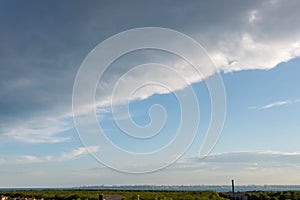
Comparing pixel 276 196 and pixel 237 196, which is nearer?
pixel 276 196

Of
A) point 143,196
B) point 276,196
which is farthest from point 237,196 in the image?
point 143,196

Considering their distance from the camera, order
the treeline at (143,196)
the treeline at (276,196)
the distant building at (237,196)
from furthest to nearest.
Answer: the distant building at (237,196) → the treeline at (276,196) → the treeline at (143,196)

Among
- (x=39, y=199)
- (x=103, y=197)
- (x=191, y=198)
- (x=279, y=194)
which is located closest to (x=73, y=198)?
(x=39, y=199)

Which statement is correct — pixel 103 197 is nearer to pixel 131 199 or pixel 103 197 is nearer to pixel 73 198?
pixel 131 199

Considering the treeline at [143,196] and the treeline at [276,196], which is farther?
the treeline at [276,196]

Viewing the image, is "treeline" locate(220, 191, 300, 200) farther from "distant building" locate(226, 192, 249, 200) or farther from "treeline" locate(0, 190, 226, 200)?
"treeline" locate(0, 190, 226, 200)

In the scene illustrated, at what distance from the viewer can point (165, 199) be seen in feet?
216

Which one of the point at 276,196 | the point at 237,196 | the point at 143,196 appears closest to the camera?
the point at 143,196

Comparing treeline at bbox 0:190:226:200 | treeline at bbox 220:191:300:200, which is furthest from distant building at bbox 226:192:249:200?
treeline at bbox 0:190:226:200

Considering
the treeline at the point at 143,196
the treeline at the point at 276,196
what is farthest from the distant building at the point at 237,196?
the treeline at the point at 143,196

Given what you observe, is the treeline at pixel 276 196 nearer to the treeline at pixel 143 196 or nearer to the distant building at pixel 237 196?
the distant building at pixel 237 196

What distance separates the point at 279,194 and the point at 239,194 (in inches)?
288

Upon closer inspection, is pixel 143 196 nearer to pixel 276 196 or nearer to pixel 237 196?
pixel 237 196

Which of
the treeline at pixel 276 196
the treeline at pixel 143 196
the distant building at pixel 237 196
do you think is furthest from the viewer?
the distant building at pixel 237 196
